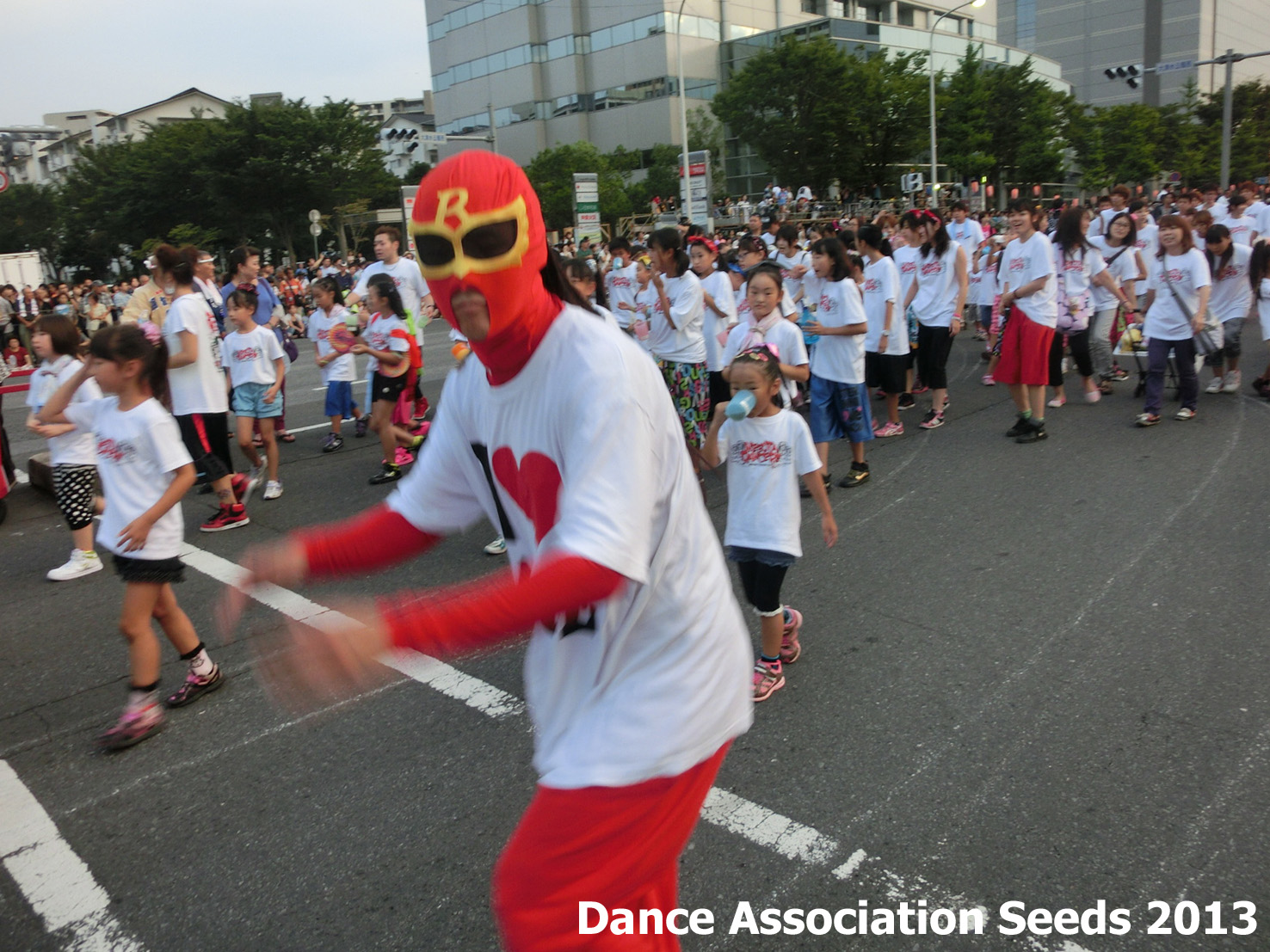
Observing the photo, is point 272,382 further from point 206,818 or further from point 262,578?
point 262,578

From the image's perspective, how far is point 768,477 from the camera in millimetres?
4332

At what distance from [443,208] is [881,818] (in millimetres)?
2539

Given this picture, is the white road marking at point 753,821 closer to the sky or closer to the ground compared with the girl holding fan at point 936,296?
closer to the ground

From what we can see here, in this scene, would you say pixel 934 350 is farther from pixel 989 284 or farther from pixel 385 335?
pixel 385 335

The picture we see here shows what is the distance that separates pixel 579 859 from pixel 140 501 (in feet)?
11.0

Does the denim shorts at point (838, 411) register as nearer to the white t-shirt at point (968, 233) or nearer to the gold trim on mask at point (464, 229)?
the white t-shirt at point (968, 233)

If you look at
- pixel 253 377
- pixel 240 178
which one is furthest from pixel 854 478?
pixel 240 178

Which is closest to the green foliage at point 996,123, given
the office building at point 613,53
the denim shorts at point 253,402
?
the office building at point 613,53

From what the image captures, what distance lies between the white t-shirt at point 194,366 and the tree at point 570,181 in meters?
48.9

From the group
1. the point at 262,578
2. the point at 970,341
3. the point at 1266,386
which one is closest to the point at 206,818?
the point at 262,578

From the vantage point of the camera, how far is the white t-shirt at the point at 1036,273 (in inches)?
316

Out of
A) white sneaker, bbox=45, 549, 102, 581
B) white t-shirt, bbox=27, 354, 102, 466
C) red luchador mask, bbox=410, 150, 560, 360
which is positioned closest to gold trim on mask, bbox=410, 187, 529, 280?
red luchador mask, bbox=410, 150, 560, 360

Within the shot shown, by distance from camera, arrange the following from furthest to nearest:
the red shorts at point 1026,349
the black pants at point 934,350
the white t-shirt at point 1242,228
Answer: the white t-shirt at point 1242,228
the black pants at point 934,350
the red shorts at point 1026,349

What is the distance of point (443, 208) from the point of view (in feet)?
5.56
